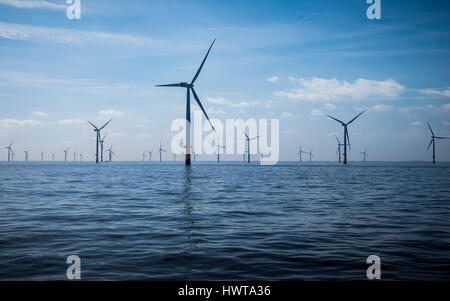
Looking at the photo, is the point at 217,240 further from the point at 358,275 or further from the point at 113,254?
the point at 358,275

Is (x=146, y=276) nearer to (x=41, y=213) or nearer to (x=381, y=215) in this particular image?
(x=41, y=213)

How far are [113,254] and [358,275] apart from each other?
6.60m

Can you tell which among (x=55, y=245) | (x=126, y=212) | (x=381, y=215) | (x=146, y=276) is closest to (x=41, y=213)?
(x=126, y=212)

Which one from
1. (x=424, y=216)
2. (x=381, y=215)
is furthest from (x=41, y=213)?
(x=424, y=216)

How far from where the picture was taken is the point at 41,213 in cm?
1730

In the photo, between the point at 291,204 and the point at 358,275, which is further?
the point at 291,204
